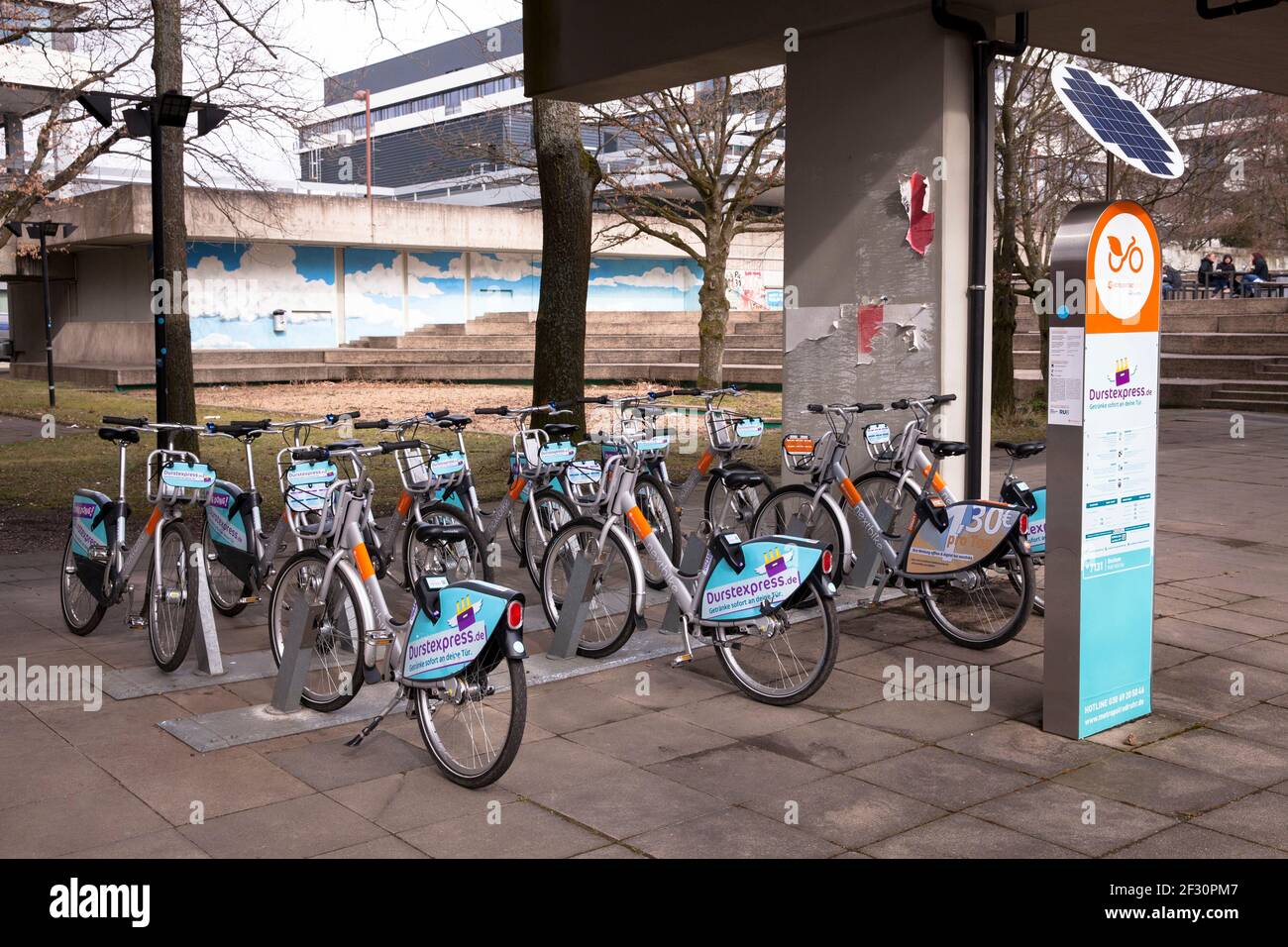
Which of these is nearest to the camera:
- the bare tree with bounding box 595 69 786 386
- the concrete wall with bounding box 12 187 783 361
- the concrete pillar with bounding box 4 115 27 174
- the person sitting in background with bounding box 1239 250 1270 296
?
the concrete pillar with bounding box 4 115 27 174

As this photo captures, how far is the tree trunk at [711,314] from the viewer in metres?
22.3

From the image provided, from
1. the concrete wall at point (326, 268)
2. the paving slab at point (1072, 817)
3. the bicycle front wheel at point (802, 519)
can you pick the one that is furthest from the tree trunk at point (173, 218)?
the concrete wall at point (326, 268)

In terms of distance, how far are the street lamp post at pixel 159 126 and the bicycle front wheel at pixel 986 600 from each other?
7759 millimetres

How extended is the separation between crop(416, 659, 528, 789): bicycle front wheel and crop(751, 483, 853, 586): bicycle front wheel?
7.85ft

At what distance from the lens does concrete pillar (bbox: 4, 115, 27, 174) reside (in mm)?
20062

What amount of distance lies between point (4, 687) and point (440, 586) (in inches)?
97.2

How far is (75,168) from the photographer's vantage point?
15.7m

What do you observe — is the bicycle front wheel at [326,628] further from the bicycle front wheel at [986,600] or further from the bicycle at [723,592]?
the bicycle front wheel at [986,600]

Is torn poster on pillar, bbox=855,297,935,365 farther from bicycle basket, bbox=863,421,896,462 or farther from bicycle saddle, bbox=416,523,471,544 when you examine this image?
bicycle saddle, bbox=416,523,471,544

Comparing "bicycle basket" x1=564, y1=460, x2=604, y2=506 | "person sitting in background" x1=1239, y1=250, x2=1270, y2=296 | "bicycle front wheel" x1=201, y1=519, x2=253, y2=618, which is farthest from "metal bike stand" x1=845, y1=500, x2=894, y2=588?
"person sitting in background" x1=1239, y1=250, x2=1270, y2=296

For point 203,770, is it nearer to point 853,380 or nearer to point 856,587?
point 856,587

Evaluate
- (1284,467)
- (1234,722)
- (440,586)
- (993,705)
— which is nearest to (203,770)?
(440,586)

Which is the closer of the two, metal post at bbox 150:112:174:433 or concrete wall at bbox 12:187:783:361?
metal post at bbox 150:112:174:433

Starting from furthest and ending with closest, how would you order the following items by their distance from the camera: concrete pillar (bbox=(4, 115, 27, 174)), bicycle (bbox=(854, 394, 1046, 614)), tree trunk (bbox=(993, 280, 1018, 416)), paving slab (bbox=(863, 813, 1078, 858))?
1. concrete pillar (bbox=(4, 115, 27, 174))
2. tree trunk (bbox=(993, 280, 1018, 416))
3. bicycle (bbox=(854, 394, 1046, 614))
4. paving slab (bbox=(863, 813, 1078, 858))
